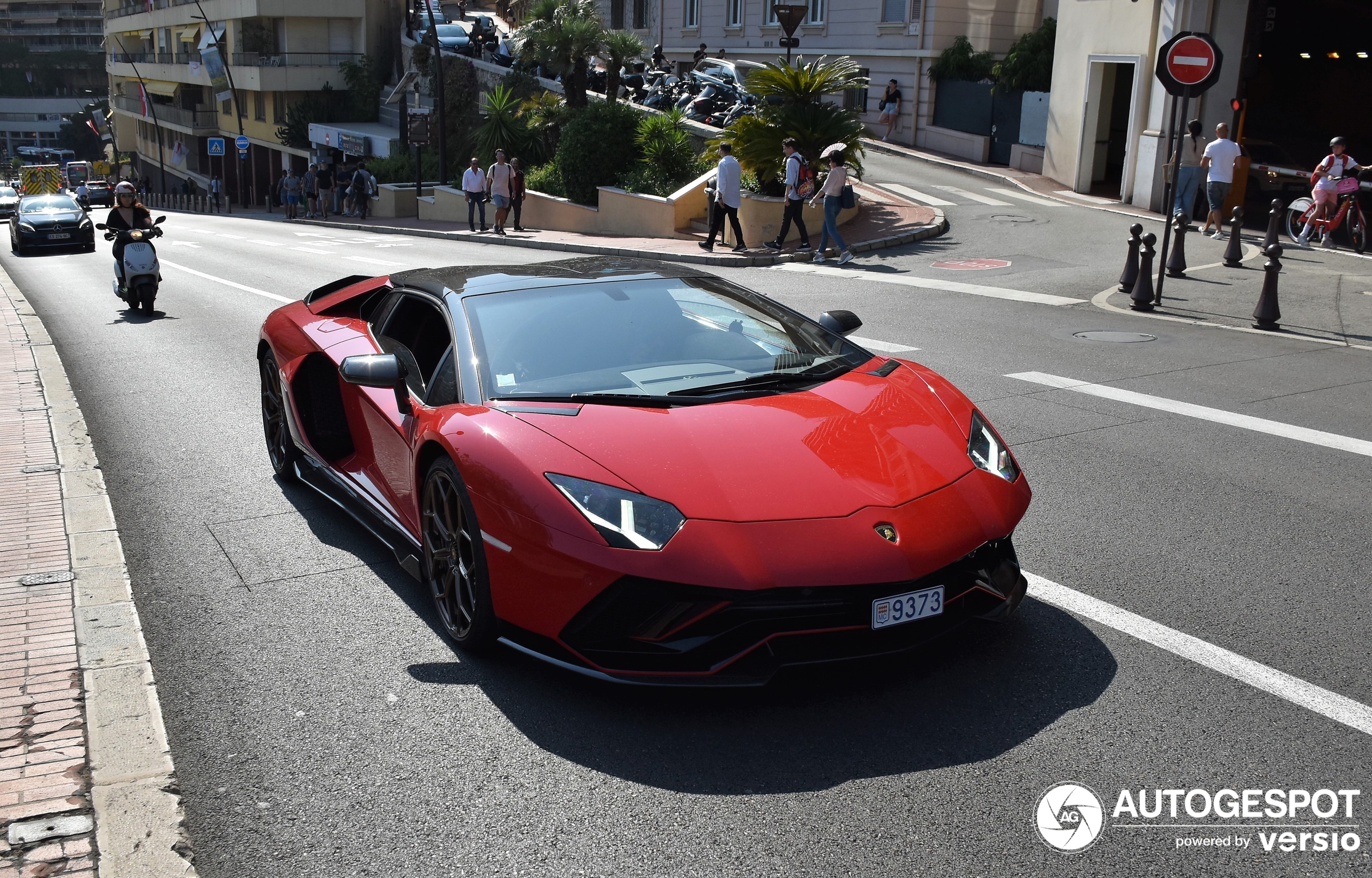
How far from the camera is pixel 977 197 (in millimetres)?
27578

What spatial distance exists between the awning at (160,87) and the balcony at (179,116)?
2.89 feet

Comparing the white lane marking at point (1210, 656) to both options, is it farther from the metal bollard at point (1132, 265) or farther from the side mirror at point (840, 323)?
the metal bollard at point (1132, 265)

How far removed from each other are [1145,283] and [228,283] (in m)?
14.2

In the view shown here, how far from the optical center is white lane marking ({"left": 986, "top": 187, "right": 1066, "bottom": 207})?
26219 millimetres

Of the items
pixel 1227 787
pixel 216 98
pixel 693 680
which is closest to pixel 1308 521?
pixel 1227 787

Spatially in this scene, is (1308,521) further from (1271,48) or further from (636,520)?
(1271,48)

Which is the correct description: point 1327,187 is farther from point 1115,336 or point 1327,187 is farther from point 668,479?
point 668,479

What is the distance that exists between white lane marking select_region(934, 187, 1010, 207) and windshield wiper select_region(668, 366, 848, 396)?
72.6 ft

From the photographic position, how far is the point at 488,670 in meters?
4.50

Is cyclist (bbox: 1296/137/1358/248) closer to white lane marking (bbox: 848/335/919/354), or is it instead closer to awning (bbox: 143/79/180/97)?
white lane marking (bbox: 848/335/919/354)

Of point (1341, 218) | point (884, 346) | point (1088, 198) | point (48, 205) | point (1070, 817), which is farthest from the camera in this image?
point (48, 205)

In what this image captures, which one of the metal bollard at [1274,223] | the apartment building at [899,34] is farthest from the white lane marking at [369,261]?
the apartment building at [899,34]

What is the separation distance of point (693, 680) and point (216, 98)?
261ft

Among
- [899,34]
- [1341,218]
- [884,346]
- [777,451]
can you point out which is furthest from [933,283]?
[899,34]
